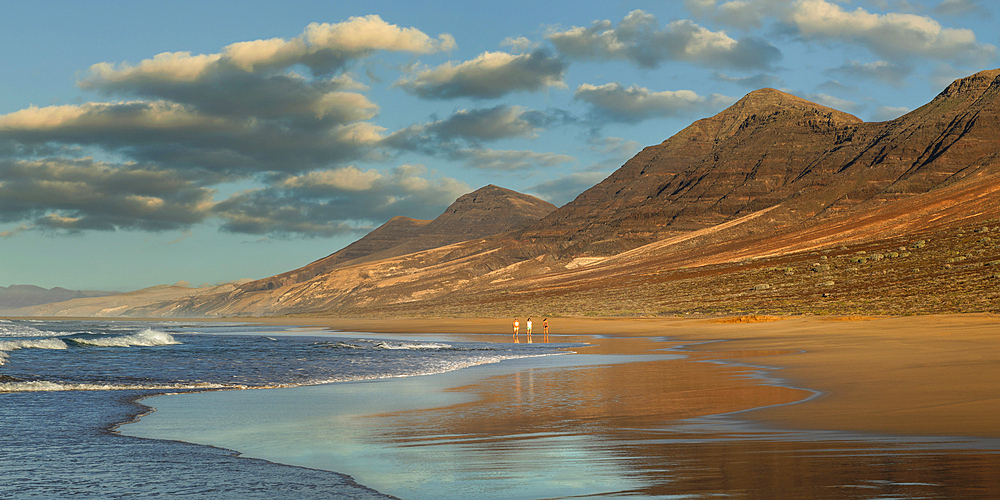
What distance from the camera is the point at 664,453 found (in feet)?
25.3

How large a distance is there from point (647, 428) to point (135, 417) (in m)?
8.24

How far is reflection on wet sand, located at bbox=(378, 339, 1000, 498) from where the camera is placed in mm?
5980

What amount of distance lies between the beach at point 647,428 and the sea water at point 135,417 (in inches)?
23.9

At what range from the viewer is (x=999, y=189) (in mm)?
86312

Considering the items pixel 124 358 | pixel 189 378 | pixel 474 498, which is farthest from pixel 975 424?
pixel 124 358

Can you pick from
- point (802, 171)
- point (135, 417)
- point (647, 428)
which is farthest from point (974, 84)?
point (135, 417)

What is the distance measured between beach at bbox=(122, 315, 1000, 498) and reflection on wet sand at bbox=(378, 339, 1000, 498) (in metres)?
0.03

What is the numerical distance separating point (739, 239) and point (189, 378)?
365 feet

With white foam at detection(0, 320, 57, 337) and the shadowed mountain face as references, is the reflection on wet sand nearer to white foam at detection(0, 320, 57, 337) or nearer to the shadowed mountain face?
white foam at detection(0, 320, 57, 337)

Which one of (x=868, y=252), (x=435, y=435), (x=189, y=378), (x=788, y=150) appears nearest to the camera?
(x=435, y=435)

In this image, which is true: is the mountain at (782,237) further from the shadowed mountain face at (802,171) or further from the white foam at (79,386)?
the white foam at (79,386)

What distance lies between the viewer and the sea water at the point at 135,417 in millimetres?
6891

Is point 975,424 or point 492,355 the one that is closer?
point 975,424

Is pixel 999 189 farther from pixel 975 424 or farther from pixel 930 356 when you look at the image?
pixel 975 424
